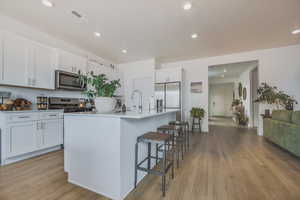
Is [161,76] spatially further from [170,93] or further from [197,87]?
[197,87]

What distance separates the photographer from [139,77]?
209 inches

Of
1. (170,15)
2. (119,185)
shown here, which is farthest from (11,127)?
(170,15)

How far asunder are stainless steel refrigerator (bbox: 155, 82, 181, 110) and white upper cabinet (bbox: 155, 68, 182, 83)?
0.15 meters

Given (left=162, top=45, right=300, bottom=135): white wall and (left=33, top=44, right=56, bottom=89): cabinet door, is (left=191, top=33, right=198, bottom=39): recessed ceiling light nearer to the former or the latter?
(left=162, top=45, right=300, bottom=135): white wall

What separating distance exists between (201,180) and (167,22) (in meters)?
2.93

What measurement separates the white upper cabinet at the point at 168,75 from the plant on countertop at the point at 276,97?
2520 mm

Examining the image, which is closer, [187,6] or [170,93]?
[187,6]

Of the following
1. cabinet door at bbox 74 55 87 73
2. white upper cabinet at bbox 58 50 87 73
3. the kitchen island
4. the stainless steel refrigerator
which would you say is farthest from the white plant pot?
the stainless steel refrigerator

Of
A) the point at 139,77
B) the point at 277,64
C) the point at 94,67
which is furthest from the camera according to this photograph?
the point at 139,77

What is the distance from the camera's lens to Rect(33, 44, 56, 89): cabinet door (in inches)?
108

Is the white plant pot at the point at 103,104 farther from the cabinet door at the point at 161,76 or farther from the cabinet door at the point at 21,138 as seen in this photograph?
the cabinet door at the point at 161,76

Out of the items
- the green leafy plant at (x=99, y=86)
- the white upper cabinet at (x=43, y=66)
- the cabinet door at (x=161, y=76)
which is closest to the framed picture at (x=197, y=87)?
the cabinet door at (x=161, y=76)

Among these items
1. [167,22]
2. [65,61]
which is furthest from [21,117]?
[167,22]

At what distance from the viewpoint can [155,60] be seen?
499cm
